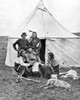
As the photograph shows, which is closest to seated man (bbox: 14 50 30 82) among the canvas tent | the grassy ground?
the grassy ground

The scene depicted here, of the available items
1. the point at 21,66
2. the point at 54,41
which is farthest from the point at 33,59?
the point at 54,41

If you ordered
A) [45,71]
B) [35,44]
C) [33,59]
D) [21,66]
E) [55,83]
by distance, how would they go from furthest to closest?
[35,44] < [33,59] < [45,71] < [21,66] < [55,83]

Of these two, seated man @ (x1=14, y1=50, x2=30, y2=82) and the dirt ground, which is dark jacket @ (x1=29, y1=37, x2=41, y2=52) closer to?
seated man @ (x1=14, y1=50, x2=30, y2=82)

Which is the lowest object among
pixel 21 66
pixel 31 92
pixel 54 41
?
pixel 31 92

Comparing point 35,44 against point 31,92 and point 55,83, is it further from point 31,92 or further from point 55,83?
point 31,92

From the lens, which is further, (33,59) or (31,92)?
(33,59)

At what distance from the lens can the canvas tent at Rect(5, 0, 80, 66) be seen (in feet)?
36.9

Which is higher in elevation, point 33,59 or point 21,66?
point 33,59

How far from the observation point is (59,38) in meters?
11.4

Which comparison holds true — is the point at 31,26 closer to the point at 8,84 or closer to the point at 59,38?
the point at 59,38

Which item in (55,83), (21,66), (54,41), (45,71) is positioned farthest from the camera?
(54,41)

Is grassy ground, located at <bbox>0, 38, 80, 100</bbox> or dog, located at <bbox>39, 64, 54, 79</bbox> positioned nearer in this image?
grassy ground, located at <bbox>0, 38, 80, 100</bbox>

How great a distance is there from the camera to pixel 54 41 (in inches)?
445

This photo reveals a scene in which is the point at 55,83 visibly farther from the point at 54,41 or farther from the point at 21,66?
the point at 54,41
